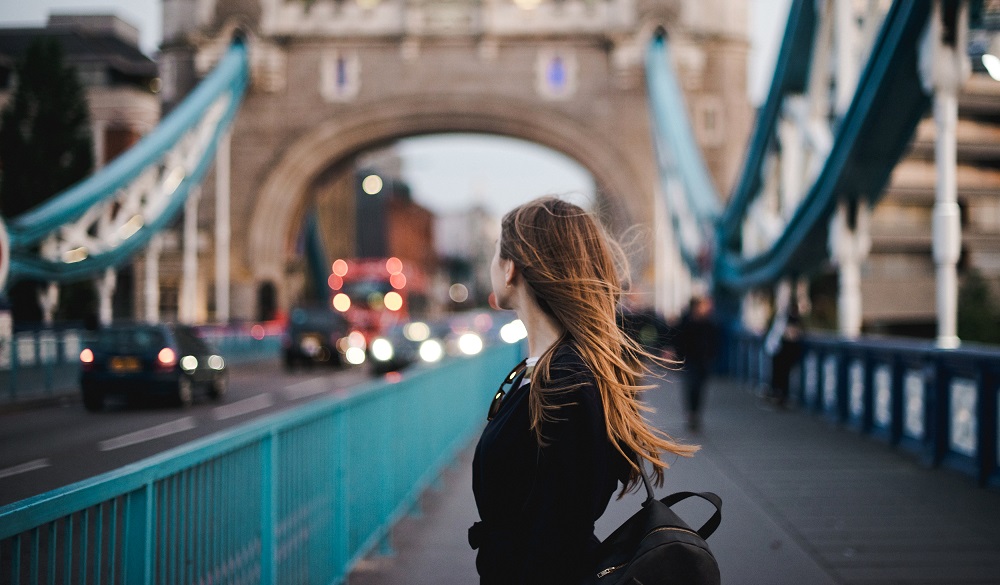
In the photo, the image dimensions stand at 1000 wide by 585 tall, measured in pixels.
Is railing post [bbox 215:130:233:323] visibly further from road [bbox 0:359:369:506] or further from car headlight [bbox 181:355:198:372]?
car headlight [bbox 181:355:198:372]

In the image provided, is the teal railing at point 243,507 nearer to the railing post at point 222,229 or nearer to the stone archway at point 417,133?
the railing post at point 222,229

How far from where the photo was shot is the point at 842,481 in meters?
7.25

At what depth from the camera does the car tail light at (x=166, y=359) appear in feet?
42.1

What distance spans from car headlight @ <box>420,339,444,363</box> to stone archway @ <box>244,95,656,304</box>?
13.5 m

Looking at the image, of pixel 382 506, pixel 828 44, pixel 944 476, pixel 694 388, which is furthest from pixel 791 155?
pixel 382 506

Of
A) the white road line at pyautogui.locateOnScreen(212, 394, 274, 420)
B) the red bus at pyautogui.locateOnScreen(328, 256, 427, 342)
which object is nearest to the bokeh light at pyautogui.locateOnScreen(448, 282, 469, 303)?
the red bus at pyautogui.locateOnScreen(328, 256, 427, 342)

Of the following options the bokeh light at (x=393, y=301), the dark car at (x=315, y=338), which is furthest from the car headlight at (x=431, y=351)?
the bokeh light at (x=393, y=301)

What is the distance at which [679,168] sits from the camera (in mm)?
24438

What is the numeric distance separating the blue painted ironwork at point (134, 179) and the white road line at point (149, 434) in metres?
7.89

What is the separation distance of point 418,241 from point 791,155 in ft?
226

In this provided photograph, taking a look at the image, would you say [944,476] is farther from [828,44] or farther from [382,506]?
[828,44]

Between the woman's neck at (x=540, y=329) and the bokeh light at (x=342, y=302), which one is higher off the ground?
the woman's neck at (x=540, y=329)

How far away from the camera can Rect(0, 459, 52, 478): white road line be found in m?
6.71

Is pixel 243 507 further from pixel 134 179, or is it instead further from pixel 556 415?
pixel 134 179
